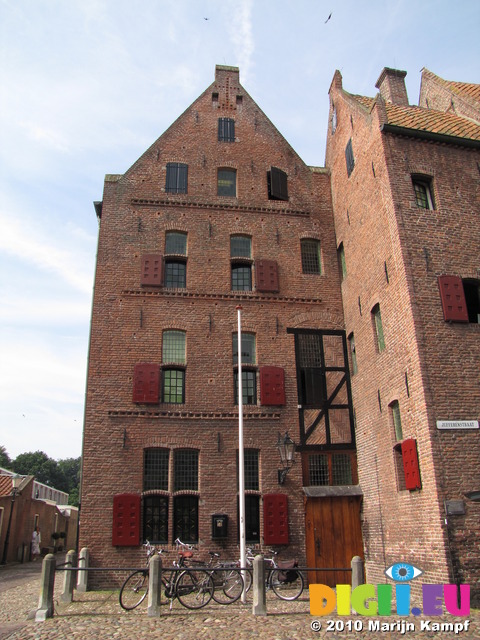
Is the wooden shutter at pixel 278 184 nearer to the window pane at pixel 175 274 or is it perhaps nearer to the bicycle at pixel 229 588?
the window pane at pixel 175 274

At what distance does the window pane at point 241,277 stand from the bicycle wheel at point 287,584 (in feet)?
27.7

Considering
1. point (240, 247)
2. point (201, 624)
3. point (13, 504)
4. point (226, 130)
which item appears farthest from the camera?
point (13, 504)

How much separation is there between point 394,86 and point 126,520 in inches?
674

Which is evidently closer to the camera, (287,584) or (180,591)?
(180,591)

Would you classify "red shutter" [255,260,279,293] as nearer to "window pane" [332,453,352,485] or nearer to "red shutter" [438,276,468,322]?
"window pane" [332,453,352,485]

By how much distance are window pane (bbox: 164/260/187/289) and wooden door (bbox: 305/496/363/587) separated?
24.8 ft

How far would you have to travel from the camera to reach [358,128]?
52.9ft

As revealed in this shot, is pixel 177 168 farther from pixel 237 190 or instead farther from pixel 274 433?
pixel 274 433

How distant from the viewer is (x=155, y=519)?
13.8m

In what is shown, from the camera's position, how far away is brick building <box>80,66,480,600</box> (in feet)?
39.7

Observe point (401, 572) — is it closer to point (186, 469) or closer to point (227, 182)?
point (186, 469)

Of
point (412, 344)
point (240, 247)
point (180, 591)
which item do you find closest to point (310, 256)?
point (240, 247)

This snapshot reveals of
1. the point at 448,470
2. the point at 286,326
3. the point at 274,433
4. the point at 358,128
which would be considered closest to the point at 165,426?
the point at 274,433

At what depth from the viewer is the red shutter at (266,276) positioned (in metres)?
16.5
